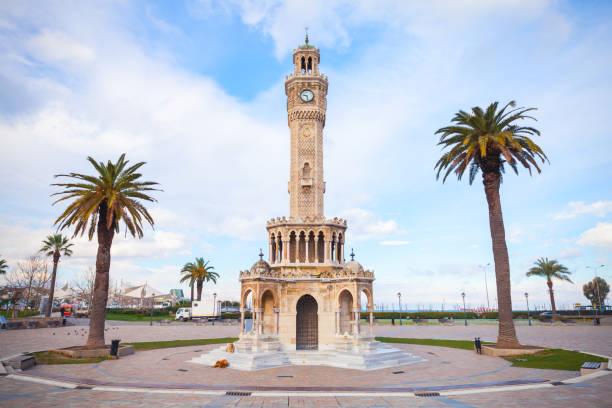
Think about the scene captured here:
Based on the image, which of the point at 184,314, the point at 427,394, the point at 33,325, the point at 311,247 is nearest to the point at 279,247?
the point at 311,247

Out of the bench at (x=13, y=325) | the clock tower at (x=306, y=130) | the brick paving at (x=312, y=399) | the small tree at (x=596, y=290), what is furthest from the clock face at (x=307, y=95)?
the small tree at (x=596, y=290)

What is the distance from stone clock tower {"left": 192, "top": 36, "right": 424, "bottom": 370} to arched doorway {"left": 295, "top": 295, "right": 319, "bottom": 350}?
0.07m

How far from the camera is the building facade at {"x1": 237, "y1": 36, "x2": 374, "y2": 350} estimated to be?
27422mm

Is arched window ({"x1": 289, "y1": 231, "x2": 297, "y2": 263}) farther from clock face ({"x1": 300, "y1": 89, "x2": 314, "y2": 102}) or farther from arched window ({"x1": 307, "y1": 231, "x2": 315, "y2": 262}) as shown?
clock face ({"x1": 300, "y1": 89, "x2": 314, "y2": 102})

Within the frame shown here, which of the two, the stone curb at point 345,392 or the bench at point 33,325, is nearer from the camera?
the stone curb at point 345,392

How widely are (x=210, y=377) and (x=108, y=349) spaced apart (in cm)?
1131

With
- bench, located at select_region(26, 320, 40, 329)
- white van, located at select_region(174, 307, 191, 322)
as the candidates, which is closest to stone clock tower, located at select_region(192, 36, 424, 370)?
bench, located at select_region(26, 320, 40, 329)

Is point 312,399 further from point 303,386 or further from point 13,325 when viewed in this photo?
point 13,325

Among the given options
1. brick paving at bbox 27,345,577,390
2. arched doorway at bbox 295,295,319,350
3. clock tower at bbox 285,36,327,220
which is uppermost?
clock tower at bbox 285,36,327,220

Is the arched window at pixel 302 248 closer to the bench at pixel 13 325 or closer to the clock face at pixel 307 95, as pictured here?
the clock face at pixel 307 95

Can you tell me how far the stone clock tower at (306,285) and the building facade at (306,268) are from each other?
7 centimetres

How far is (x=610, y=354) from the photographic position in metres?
24.6

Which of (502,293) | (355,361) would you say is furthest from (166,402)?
(502,293)

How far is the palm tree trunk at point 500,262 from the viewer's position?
2692 cm
